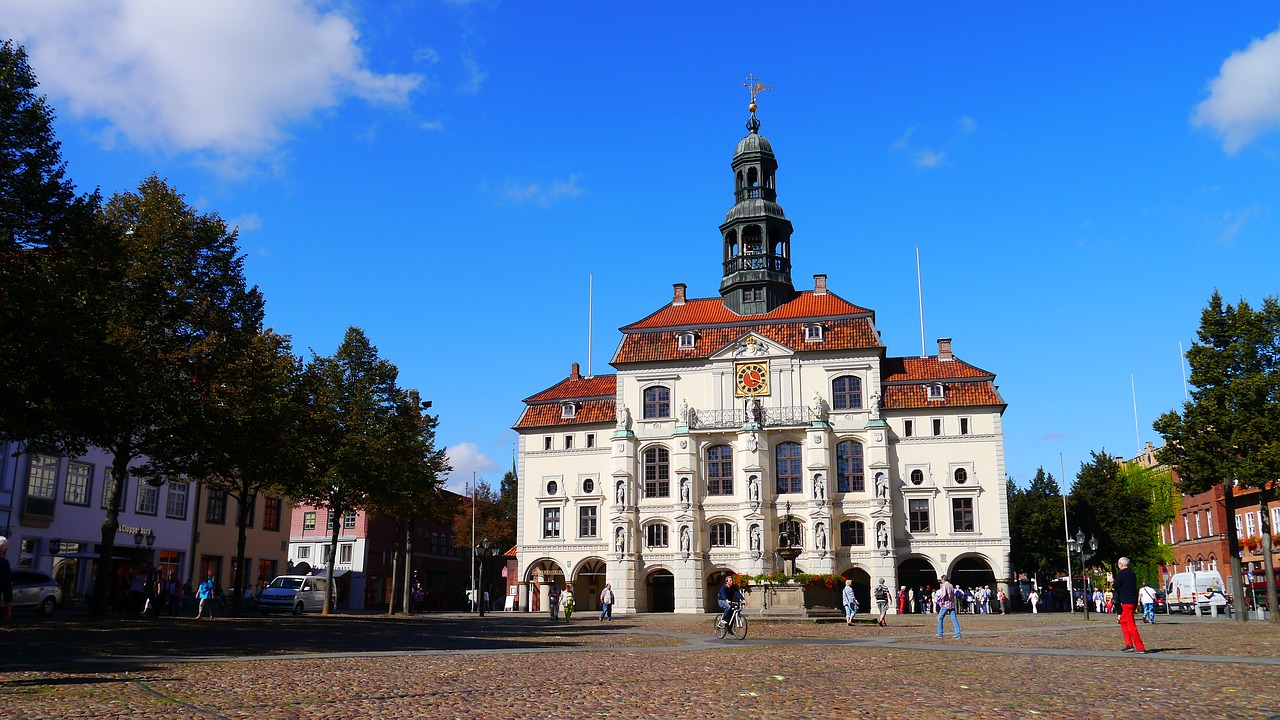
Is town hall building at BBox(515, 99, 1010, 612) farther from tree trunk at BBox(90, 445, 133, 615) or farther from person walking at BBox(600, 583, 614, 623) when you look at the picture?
tree trunk at BBox(90, 445, 133, 615)

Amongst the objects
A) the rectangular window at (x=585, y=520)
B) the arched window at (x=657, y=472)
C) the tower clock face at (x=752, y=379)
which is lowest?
the rectangular window at (x=585, y=520)

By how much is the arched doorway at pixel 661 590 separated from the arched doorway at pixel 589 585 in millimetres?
3946

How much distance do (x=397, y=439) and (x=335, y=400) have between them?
11.8ft

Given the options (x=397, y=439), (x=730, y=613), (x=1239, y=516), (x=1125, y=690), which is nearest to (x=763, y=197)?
Answer: (x=397, y=439)

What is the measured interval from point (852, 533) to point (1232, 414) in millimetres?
25529

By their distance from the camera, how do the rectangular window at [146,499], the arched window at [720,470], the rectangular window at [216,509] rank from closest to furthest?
1. the rectangular window at [146,499]
2. the rectangular window at [216,509]
3. the arched window at [720,470]

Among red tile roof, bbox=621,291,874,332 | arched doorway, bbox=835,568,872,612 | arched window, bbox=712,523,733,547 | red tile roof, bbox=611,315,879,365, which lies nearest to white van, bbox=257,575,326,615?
arched window, bbox=712,523,733,547

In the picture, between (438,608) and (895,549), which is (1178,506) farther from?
(438,608)

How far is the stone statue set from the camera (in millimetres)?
62188

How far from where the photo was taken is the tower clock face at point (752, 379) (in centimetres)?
6406

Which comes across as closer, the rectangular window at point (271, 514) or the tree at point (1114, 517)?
the rectangular window at point (271, 514)

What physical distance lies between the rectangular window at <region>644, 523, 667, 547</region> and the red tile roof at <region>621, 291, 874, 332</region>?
13.5 meters

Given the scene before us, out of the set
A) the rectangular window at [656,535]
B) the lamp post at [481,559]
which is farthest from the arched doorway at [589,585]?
the lamp post at [481,559]

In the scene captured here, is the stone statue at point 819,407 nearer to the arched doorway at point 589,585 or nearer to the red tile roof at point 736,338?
the red tile roof at point 736,338
